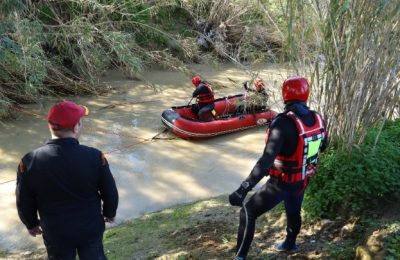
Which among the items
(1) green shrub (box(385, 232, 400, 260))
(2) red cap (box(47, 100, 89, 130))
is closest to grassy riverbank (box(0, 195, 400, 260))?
(1) green shrub (box(385, 232, 400, 260))

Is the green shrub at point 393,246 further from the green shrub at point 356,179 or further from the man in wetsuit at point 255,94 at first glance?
the man in wetsuit at point 255,94

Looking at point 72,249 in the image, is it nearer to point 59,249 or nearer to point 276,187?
point 59,249

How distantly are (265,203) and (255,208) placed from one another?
0.27ft

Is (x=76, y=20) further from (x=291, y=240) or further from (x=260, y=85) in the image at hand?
(x=291, y=240)

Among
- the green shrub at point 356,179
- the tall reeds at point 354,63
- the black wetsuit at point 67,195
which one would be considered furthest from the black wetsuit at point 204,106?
the black wetsuit at point 67,195

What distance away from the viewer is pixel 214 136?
8414 millimetres

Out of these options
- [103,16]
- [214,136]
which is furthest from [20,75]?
[214,136]

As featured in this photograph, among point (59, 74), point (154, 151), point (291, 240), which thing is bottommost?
point (154, 151)

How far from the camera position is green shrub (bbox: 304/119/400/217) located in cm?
343

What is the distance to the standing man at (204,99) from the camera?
8.14 meters

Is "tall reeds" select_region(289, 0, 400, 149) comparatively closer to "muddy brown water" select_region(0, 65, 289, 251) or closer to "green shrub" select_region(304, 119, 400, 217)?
"green shrub" select_region(304, 119, 400, 217)

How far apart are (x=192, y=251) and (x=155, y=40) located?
9.80 meters

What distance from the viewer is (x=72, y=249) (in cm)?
255

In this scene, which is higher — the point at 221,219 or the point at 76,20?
the point at 76,20
